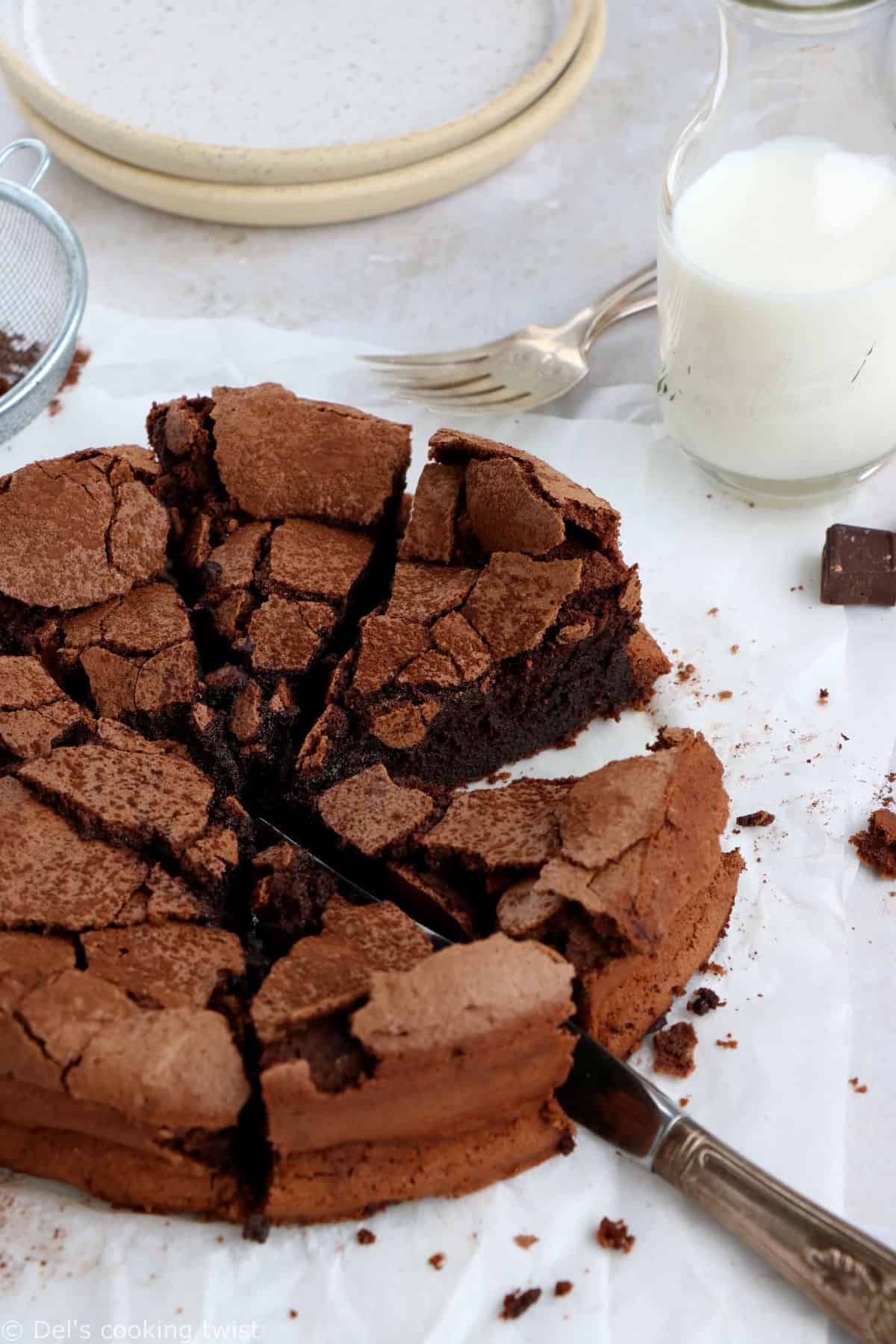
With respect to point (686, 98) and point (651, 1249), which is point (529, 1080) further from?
point (686, 98)

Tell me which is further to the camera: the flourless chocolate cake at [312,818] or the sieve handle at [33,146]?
the sieve handle at [33,146]

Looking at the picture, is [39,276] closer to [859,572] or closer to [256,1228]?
[859,572]

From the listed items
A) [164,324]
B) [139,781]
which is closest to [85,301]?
[164,324]

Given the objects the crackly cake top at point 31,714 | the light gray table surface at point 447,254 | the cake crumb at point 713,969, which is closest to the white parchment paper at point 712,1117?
the cake crumb at point 713,969

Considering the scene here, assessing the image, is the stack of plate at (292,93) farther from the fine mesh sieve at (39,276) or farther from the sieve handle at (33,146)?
the fine mesh sieve at (39,276)

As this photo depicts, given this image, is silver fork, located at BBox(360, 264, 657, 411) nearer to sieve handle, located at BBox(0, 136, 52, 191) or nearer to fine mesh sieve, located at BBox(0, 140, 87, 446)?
fine mesh sieve, located at BBox(0, 140, 87, 446)

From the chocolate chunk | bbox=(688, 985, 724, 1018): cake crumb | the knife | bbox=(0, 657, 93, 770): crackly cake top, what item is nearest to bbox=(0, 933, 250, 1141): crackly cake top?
the knife
